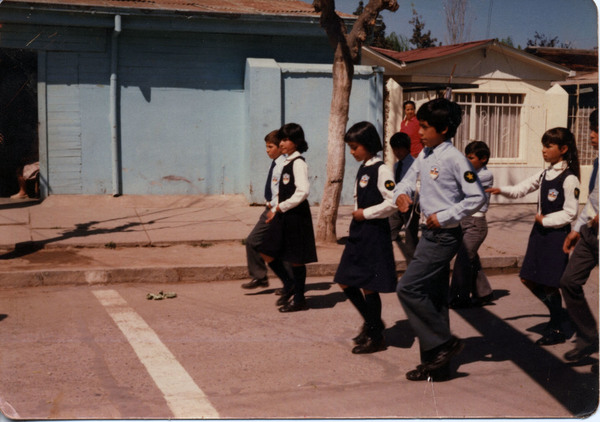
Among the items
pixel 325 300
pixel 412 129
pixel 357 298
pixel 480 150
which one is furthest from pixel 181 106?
pixel 357 298

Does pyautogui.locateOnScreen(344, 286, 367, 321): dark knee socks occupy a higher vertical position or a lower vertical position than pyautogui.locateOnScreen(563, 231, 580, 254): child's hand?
lower

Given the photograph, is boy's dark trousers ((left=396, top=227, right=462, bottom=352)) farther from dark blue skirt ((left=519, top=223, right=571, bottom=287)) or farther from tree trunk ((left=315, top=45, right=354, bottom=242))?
tree trunk ((left=315, top=45, right=354, bottom=242))

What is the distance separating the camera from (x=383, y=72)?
1239 centimetres

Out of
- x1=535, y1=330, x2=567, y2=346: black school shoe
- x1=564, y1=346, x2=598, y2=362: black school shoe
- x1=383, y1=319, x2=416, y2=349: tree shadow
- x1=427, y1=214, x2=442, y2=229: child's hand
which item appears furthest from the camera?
x1=383, y1=319, x2=416, y2=349: tree shadow

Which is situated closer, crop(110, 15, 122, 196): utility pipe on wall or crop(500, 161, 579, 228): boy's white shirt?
crop(500, 161, 579, 228): boy's white shirt

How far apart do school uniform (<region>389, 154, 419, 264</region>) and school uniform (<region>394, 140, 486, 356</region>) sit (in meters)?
1.70

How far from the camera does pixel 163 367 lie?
15.9 feet

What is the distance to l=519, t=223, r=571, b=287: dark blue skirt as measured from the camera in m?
5.18

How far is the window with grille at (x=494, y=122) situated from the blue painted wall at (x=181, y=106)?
14.8ft

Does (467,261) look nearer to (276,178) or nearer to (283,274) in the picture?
(283,274)

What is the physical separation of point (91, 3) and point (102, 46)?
A: 755mm

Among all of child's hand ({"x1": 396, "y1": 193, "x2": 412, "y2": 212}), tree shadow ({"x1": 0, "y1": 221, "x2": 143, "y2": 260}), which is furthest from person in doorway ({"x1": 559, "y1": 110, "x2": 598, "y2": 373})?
tree shadow ({"x1": 0, "y1": 221, "x2": 143, "y2": 260})

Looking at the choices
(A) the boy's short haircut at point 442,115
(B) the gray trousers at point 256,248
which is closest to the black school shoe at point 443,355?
(A) the boy's short haircut at point 442,115

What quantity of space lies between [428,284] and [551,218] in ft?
3.84
